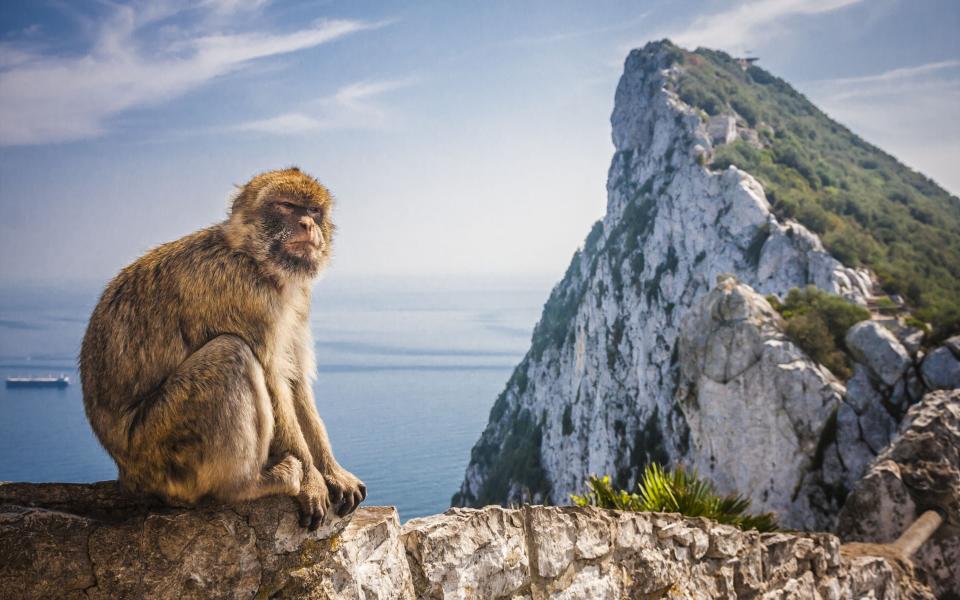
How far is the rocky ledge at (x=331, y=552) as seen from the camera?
2.27 m

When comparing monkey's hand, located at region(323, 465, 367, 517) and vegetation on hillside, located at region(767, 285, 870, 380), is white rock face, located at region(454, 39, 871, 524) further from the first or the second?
monkey's hand, located at region(323, 465, 367, 517)

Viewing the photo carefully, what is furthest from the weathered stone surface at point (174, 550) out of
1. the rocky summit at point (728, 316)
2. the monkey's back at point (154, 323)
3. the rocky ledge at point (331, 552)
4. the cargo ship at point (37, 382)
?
the cargo ship at point (37, 382)

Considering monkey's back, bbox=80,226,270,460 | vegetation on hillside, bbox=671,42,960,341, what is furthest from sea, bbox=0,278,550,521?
vegetation on hillside, bbox=671,42,960,341

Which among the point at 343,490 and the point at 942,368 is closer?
the point at 343,490

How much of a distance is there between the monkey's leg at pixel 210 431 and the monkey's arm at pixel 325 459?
0.32m

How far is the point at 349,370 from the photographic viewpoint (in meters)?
66.6

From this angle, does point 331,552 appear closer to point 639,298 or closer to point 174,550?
point 174,550

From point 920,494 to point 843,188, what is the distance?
132 feet

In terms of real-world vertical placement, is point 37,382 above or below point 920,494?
below

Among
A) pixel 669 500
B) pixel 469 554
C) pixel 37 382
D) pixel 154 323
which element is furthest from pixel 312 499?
pixel 37 382

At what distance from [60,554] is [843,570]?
240 inches

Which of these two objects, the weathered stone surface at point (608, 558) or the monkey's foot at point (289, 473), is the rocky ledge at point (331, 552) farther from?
the monkey's foot at point (289, 473)

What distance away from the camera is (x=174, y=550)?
92.8 inches

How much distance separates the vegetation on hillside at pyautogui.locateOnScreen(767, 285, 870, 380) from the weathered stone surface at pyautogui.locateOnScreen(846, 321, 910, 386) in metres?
0.46
